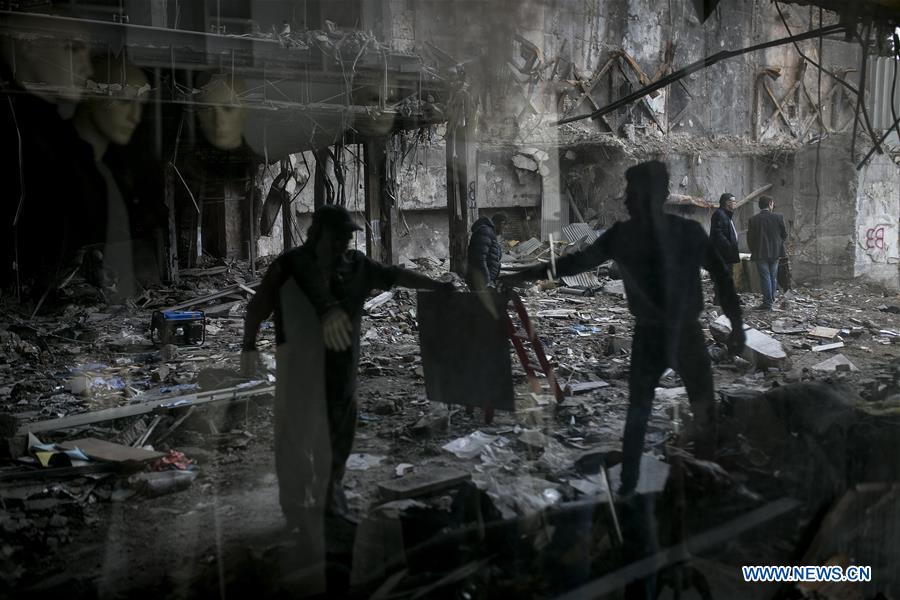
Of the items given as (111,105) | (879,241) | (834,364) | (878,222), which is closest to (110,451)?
(111,105)

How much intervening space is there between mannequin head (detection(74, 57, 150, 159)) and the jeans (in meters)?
9.80

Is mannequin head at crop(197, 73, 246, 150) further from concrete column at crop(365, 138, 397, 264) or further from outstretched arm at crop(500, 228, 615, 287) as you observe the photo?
outstretched arm at crop(500, 228, 615, 287)

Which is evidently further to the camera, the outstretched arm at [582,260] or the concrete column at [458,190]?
the concrete column at [458,190]

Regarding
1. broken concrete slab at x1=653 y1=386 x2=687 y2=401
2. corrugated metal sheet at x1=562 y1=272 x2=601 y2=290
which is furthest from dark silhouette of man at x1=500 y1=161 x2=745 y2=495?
corrugated metal sheet at x1=562 y1=272 x2=601 y2=290

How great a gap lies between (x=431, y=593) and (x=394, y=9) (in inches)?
779

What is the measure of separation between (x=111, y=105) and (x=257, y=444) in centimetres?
720

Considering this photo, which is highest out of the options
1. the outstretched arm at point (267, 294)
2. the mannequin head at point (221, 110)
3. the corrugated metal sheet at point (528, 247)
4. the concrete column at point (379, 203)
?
the mannequin head at point (221, 110)

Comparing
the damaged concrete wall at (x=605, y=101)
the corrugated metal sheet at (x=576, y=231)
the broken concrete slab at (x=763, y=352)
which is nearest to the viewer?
the broken concrete slab at (x=763, y=352)

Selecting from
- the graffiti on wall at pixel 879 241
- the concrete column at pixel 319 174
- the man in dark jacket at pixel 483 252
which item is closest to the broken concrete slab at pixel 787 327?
the man in dark jacket at pixel 483 252

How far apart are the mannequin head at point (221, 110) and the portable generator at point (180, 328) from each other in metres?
3.00

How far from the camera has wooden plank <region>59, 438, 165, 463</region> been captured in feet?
17.0

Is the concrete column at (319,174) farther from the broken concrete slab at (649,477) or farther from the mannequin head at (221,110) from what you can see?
the broken concrete slab at (649,477)

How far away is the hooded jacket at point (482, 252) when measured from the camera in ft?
28.1

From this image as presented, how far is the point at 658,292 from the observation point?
13.6 ft
